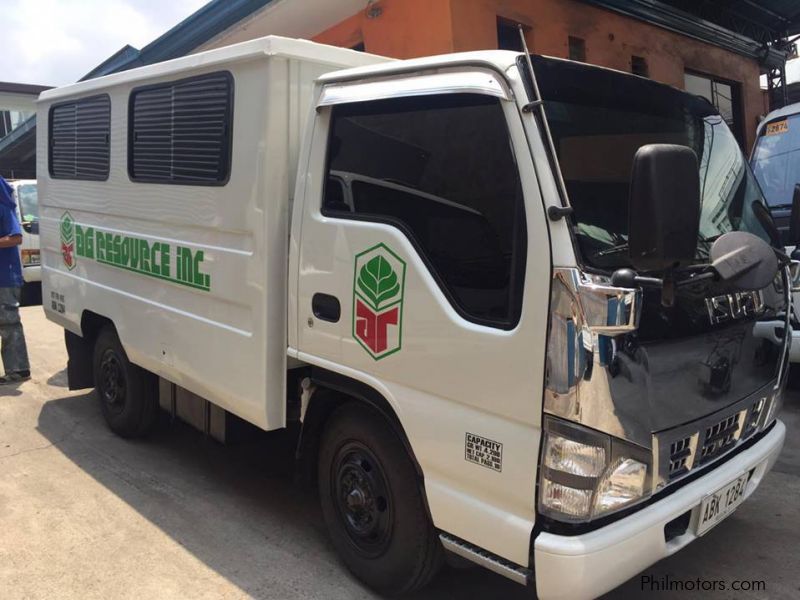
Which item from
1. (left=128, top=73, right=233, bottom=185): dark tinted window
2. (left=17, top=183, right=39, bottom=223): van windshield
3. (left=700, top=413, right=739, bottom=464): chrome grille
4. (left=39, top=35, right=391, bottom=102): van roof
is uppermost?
(left=39, top=35, right=391, bottom=102): van roof

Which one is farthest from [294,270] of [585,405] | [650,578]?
[650,578]

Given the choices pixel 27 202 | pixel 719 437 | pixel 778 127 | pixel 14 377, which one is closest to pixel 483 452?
pixel 719 437

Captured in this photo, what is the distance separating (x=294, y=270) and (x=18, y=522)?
215 cm

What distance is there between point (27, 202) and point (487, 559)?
35.4 feet

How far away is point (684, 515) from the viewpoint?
2.43 m

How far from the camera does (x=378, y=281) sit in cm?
265

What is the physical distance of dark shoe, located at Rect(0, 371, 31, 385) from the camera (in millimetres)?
6188

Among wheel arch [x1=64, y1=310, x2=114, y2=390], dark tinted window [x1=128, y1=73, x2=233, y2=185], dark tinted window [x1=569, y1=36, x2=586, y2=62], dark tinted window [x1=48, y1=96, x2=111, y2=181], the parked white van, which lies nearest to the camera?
dark tinted window [x1=128, y1=73, x2=233, y2=185]

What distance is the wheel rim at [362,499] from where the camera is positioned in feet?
9.29

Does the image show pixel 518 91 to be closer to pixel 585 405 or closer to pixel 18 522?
pixel 585 405

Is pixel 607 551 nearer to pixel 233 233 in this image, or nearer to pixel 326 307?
pixel 326 307

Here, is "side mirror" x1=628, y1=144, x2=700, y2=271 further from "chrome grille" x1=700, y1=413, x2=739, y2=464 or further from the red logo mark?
the red logo mark

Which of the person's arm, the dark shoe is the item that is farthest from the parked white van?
the dark shoe

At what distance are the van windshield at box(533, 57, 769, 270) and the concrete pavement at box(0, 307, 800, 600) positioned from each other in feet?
5.01
